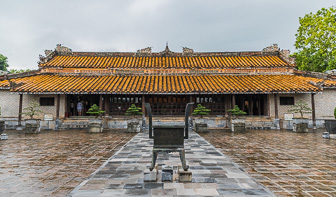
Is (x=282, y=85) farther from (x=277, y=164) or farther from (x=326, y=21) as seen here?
(x=277, y=164)

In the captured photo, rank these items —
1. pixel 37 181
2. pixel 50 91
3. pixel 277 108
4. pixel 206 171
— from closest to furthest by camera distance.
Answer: pixel 37 181 < pixel 206 171 < pixel 50 91 < pixel 277 108

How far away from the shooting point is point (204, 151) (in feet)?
23.5

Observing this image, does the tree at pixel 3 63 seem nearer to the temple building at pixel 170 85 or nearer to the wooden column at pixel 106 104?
the temple building at pixel 170 85

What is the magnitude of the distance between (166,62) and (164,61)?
0.35 metres

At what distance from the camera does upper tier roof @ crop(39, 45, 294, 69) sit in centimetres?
1838

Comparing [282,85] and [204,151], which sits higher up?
[282,85]

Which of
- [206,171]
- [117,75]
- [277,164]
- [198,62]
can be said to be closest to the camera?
[206,171]

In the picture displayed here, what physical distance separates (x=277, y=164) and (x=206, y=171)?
223 centimetres

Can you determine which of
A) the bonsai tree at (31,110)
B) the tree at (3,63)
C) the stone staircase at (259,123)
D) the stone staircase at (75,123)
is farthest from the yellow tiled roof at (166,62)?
the tree at (3,63)

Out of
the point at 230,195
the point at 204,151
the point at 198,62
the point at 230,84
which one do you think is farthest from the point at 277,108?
the point at 230,195

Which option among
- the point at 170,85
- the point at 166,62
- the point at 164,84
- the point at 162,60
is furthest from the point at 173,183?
the point at 162,60

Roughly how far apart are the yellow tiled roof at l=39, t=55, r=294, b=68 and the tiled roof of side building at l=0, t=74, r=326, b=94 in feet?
4.29

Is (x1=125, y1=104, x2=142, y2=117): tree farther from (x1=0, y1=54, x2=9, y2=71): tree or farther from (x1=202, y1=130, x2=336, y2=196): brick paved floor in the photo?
(x1=0, y1=54, x2=9, y2=71): tree

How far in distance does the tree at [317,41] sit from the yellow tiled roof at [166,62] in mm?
4392
